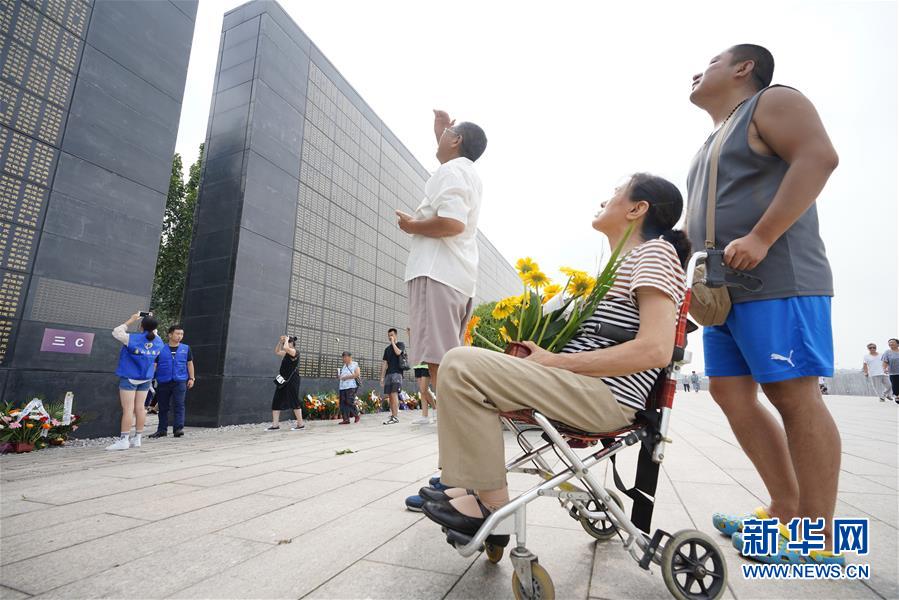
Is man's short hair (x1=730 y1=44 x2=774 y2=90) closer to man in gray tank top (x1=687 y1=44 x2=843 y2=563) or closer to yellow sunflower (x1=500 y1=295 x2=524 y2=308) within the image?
man in gray tank top (x1=687 y1=44 x2=843 y2=563)

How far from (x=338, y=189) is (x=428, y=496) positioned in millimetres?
11153

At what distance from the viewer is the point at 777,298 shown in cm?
165

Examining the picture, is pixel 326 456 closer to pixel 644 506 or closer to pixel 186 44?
pixel 644 506

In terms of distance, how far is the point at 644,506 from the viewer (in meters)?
1.40

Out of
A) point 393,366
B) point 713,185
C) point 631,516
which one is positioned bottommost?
point 631,516

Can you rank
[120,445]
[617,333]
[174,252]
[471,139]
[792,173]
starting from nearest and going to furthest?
[617,333] → [792,173] → [471,139] → [120,445] → [174,252]

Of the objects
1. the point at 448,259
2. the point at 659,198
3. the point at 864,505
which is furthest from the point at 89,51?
the point at 864,505

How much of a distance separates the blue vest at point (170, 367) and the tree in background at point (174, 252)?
11.7 m

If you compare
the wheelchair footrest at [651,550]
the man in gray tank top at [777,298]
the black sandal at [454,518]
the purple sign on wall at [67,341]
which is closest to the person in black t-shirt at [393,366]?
the purple sign on wall at [67,341]

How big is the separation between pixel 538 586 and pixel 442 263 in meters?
1.53

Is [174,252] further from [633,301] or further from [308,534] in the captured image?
[633,301]

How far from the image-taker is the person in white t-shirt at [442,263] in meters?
2.22

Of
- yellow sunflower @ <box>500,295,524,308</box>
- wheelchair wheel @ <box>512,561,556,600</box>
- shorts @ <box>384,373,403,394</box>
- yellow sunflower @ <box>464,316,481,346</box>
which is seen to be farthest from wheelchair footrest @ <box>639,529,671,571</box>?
shorts @ <box>384,373,403,394</box>

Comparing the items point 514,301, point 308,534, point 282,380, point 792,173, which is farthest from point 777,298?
point 282,380
